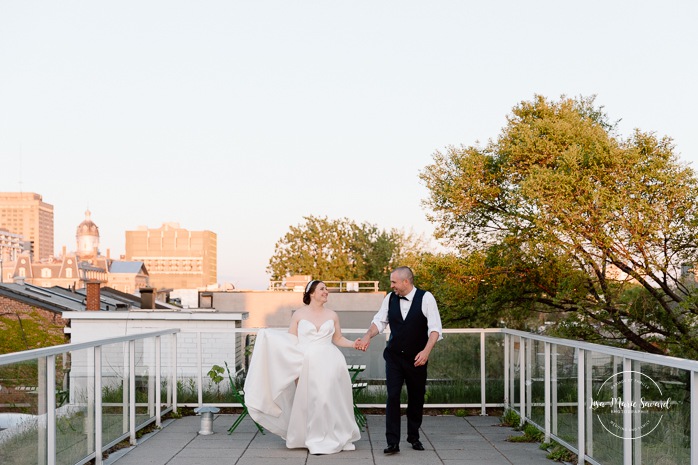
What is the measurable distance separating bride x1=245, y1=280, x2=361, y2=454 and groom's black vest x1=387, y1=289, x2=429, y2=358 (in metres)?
0.66

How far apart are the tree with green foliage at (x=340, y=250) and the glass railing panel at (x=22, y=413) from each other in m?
59.7

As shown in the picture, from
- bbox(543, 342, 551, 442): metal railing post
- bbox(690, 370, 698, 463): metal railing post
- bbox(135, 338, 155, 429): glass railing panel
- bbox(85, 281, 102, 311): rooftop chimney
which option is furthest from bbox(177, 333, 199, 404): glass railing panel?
bbox(85, 281, 102, 311): rooftop chimney

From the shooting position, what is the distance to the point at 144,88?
23.4m

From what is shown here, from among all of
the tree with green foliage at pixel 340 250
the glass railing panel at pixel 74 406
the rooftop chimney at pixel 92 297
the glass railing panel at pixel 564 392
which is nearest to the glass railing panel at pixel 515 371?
the glass railing panel at pixel 564 392

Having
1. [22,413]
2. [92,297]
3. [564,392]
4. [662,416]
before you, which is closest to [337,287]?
[92,297]

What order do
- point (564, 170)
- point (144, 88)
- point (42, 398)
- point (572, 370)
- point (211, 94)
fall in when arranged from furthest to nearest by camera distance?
point (211, 94) < point (144, 88) < point (564, 170) < point (572, 370) < point (42, 398)

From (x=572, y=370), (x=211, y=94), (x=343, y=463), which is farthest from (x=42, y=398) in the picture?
(x=211, y=94)

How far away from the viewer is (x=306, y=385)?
8508mm

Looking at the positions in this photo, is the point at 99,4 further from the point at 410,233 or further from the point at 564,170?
the point at 410,233

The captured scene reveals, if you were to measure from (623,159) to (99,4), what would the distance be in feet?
41.7

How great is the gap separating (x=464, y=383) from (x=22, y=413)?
6.94 meters

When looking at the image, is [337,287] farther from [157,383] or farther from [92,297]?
[157,383]

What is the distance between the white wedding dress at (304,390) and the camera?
8430mm

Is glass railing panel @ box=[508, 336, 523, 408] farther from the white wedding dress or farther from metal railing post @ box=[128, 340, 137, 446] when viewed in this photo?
metal railing post @ box=[128, 340, 137, 446]
